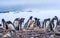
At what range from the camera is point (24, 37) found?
8.23 meters

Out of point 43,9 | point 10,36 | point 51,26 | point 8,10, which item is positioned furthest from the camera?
point 43,9

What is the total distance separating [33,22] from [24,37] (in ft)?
11.9

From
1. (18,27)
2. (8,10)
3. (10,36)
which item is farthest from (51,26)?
(8,10)

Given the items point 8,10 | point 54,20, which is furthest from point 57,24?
point 8,10

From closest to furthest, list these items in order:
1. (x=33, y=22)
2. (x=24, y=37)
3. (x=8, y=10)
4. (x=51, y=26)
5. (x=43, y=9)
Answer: (x=24, y=37) → (x=51, y=26) → (x=33, y=22) → (x=8, y=10) → (x=43, y=9)

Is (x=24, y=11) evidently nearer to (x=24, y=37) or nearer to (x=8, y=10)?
(x=8, y=10)

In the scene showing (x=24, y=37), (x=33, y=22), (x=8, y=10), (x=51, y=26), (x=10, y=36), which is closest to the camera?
(x=10, y=36)

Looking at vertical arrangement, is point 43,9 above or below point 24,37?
above

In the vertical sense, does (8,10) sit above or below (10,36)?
above

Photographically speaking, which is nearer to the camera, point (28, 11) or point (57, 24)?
point (57, 24)

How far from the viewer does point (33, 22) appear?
11.8m

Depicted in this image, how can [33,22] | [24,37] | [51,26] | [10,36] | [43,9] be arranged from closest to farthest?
[10,36]
[24,37]
[51,26]
[33,22]
[43,9]

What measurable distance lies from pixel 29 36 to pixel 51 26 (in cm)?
277

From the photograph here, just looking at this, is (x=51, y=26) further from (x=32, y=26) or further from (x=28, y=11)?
(x=28, y=11)
